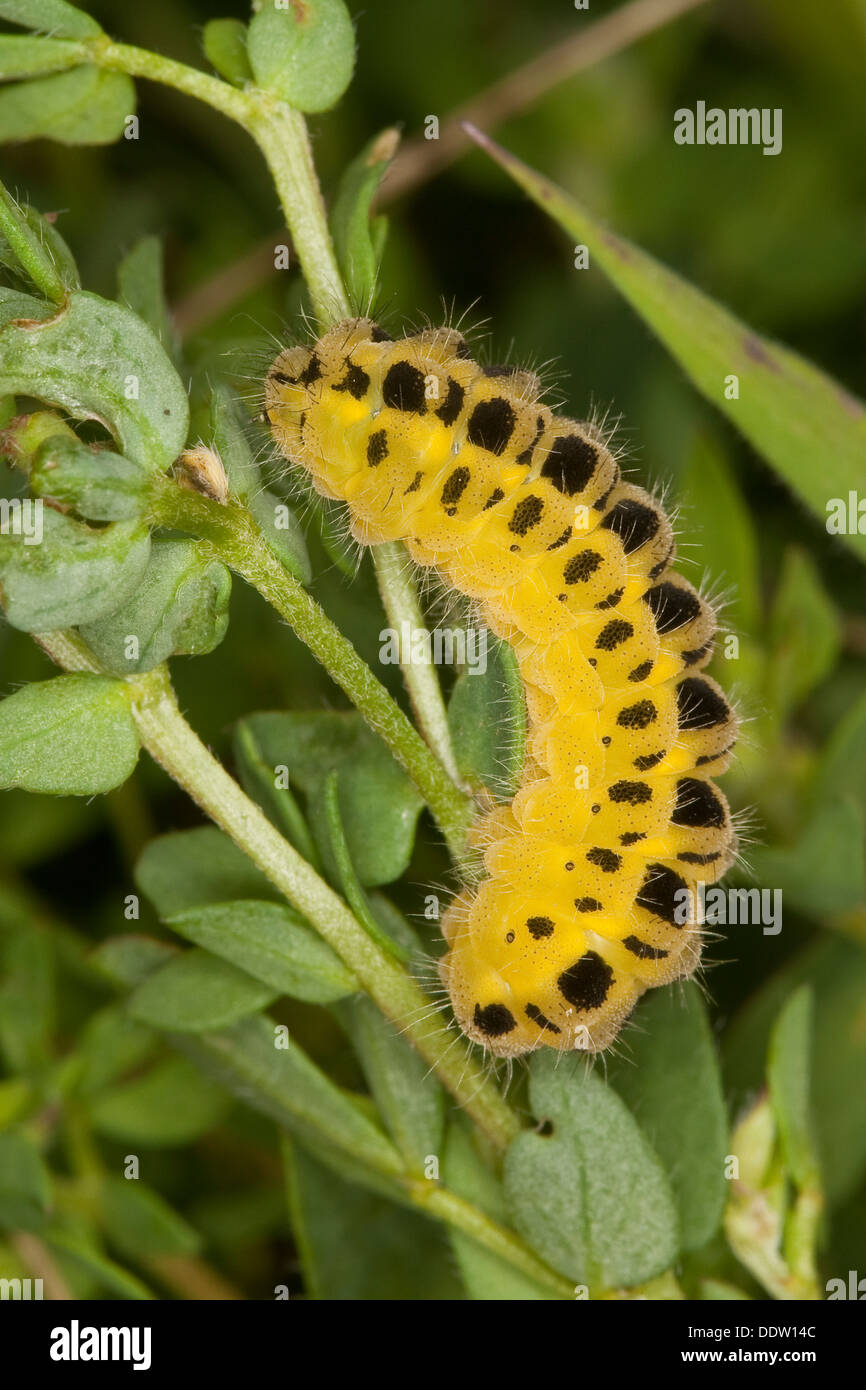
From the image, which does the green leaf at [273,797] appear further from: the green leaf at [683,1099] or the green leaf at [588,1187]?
the green leaf at [683,1099]

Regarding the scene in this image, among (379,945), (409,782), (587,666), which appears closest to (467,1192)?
(379,945)

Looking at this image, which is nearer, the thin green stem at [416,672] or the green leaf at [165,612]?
the green leaf at [165,612]

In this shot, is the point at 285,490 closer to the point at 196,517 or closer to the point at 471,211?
the point at 196,517

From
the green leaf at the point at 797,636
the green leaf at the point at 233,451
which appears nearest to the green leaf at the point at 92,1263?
the green leaf at the point at 233,451

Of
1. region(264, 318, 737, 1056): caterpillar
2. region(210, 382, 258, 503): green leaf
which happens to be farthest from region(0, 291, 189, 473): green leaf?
region(264, 318, 737, 1056): caterpillar

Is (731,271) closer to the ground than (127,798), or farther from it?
farther from it

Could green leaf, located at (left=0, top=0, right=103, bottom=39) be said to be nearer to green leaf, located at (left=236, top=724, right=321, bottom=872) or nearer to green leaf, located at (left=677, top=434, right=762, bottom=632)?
green leaf, located at (left=236, top=724, right=321, bottom=872)
